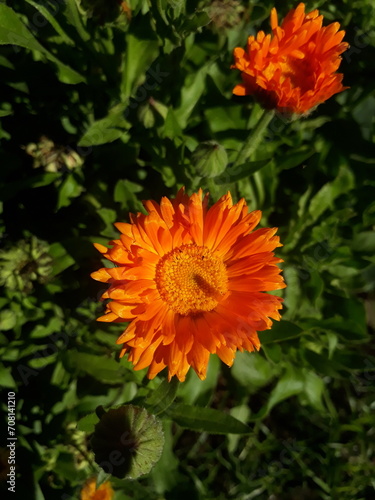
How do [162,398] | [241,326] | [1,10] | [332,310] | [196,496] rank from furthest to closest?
1. [332,310]
2. [196,496]
3. [1,10]
4. [162,398]
5. [241,326]

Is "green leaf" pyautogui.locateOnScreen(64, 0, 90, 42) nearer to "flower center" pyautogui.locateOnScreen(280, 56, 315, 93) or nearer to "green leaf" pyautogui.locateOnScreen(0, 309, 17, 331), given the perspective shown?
"flower center" pyautogui.locateOnScreen(280, 56, 315, 93)

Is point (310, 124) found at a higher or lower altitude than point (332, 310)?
higher

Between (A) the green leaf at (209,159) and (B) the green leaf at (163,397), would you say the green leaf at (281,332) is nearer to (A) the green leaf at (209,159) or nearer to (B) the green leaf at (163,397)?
(B) the green leaf at (163,397)

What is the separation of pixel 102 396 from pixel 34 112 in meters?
1.53

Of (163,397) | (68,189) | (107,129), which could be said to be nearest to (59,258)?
(68,189)

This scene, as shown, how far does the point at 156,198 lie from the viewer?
2.81 meters

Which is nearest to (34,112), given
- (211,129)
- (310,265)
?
(211,129)

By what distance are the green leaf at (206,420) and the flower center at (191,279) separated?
42 cm

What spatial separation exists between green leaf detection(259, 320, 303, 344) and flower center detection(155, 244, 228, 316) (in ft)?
1.36

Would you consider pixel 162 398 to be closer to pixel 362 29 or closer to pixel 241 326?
pixel 241 326

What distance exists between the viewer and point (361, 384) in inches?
126

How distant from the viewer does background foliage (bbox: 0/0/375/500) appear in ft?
7.73

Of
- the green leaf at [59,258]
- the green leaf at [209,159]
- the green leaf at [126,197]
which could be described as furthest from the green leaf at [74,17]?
the green leaf at [59,258]

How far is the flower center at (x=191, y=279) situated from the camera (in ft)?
6.96
